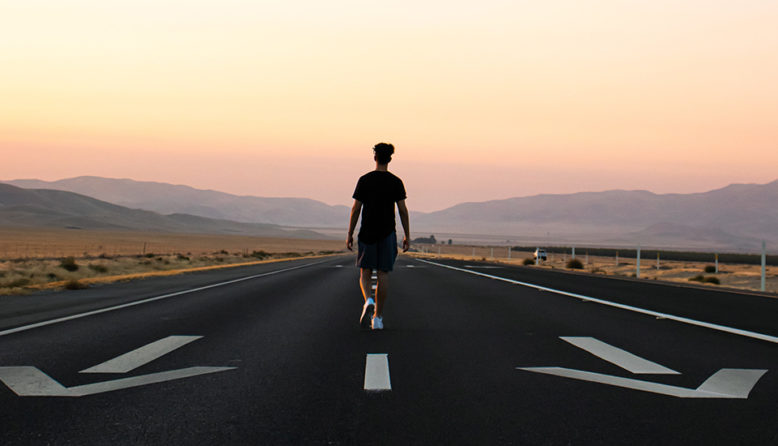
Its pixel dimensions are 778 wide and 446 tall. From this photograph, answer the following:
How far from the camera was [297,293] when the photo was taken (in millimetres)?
15867

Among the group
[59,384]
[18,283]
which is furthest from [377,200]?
[18,283]

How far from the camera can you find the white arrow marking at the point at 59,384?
549cm

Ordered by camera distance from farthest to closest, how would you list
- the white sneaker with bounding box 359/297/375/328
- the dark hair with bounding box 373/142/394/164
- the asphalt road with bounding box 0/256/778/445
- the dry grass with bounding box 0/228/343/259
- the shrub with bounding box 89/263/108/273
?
the dry grass with bounding box 0/228/343/259, the shrub with bounding box 89/263/108/273, the dark hair with bounding box 373/142/394/164, the white sneaker with bounding box 359/297/375/328, the asphalt road with bounding box 0/256/778/445

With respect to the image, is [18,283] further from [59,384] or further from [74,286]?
[59,384]

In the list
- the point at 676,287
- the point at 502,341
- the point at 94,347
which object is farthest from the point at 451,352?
the point at 676,287

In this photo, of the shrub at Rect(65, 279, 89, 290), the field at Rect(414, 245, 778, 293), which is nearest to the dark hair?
the shrub at Rect(65, 279, 89, 290)

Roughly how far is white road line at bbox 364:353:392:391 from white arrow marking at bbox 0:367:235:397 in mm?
1272

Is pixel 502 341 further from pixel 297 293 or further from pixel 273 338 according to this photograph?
pixel 297 293

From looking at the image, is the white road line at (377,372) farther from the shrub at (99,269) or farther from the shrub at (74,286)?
the shrub at (99,269)

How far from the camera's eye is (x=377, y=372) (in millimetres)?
6328

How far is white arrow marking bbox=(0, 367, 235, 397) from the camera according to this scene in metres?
5.49

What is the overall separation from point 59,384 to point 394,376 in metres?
2.67

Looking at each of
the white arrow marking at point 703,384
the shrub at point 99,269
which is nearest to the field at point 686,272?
the white arrow marking at point 703,384

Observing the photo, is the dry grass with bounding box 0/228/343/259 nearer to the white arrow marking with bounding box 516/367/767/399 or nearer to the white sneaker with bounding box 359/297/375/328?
the white sneaker with bounding box 359/297/375/328
